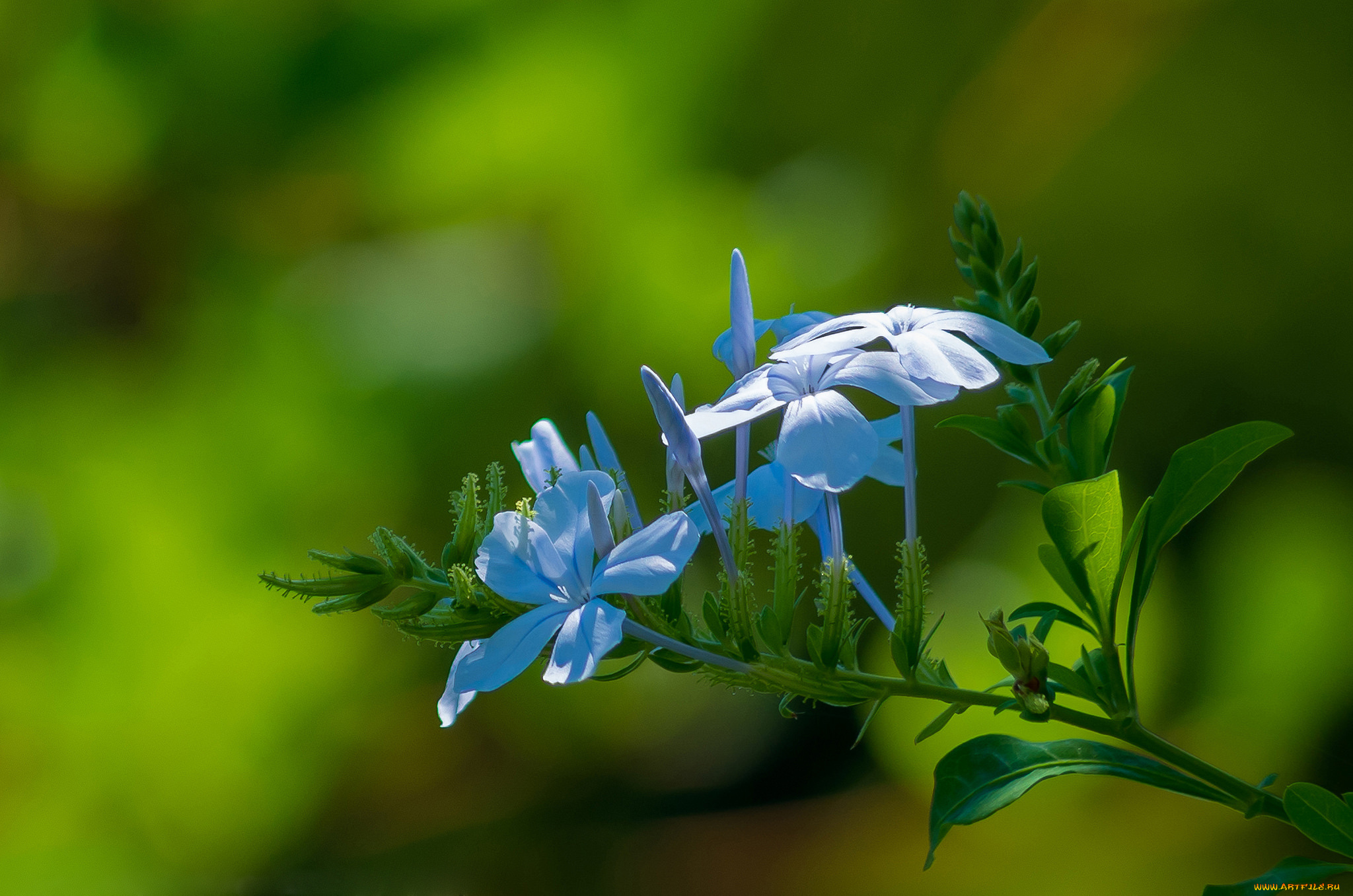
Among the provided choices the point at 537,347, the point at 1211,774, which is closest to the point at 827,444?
the point at 1211,774

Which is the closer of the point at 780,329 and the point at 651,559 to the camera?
the point at 651,559

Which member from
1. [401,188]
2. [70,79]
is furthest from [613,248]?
A: [70,79]

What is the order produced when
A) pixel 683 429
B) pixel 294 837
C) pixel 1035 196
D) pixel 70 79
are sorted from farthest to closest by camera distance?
pixel 1035 196
pixel 70 79
pixel 294 837
pixel 683 429

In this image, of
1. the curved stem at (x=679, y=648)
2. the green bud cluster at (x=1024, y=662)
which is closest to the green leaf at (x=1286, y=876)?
the green bud cluster at (x=1024, y=662)

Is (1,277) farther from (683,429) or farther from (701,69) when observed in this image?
(683,429)

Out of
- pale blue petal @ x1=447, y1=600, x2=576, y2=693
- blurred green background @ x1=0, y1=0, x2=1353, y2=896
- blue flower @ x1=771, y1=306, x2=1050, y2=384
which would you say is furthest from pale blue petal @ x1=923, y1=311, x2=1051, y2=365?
blurred green background @ x1=0, y1=0, x2=1353, y2=896

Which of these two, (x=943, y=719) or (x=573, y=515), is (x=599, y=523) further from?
(x=943, y=719)

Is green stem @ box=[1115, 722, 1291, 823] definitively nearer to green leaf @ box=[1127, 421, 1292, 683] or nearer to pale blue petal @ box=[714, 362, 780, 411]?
green leaf @ box=[1127, 421, 1292, 683]
